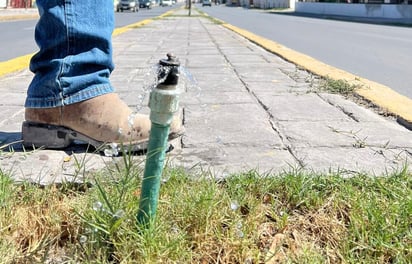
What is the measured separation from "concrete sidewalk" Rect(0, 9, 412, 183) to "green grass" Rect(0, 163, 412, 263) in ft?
0.56

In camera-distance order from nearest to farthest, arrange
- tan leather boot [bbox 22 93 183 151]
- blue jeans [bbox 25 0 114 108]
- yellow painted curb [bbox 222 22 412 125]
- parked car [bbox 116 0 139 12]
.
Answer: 1. blue jeans [bbox 25 0 114 108]
2. tan leather boot [bbox 22 93 183 151]
3. yellow painted curb [bbox 222 22 412 125]
4. parked car [bbox 116 0 139 12]

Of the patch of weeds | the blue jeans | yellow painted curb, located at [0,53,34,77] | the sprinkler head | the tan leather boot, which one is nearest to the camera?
the sprinkler head

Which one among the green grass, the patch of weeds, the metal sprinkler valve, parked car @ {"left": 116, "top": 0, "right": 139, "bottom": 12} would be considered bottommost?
the green grass

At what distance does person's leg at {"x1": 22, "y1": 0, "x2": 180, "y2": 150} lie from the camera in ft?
5.65

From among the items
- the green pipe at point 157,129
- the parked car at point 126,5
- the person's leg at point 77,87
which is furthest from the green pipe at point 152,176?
the parked car at point 126,5

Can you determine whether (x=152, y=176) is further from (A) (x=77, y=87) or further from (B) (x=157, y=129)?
(A) (x=77, y=87)

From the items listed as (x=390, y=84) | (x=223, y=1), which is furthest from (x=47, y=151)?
(x=223, y=1)

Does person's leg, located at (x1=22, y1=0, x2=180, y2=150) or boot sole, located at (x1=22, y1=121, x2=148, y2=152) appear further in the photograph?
boot sole, located at (x1=22, y1=121, x2=148, y2=152)

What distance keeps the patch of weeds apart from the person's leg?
1.94m

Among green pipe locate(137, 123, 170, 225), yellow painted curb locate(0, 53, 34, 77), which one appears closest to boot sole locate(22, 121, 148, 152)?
green pipe locate(137, 123, 170, 225)

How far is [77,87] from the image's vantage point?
178 centimetres

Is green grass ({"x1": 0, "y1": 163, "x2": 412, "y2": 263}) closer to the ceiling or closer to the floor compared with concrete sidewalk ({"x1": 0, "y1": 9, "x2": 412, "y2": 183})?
closer to the floor

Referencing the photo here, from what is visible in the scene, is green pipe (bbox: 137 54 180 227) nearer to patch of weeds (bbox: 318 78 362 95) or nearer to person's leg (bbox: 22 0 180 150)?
person's leg (bbox: 22 0 180 150)

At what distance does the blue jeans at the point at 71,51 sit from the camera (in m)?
1.69
